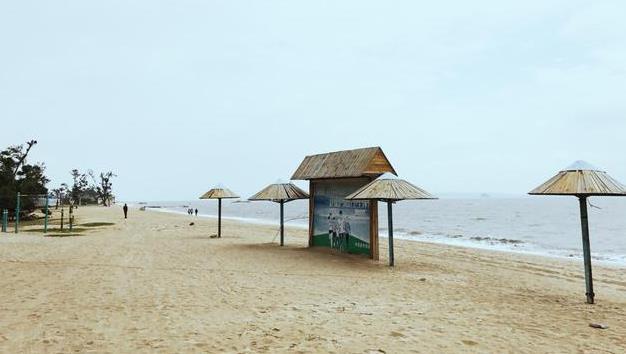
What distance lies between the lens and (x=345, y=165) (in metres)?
12.8

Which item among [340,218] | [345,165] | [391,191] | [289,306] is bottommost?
[289,306]

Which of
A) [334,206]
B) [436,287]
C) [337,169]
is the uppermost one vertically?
[337,169]

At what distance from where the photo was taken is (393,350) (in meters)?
4.52

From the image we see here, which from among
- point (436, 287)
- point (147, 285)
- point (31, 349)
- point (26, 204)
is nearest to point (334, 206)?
point (436, 287)

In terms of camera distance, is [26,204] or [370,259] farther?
[26,204]

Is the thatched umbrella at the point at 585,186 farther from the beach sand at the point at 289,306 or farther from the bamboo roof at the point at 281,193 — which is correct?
the bamboo roof at the point at 281,193

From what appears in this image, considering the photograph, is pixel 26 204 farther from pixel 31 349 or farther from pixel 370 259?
pixel 31 349

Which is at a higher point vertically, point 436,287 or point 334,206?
point 334,206

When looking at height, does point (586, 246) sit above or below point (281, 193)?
below

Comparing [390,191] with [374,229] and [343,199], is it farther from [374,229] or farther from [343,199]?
[343,199]

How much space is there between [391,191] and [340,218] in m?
3.41

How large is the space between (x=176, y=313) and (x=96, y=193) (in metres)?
94.7

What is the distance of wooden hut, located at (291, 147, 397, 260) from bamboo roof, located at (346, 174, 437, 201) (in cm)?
89

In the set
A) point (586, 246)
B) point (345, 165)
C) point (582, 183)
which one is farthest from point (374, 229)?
point (582, 183)
